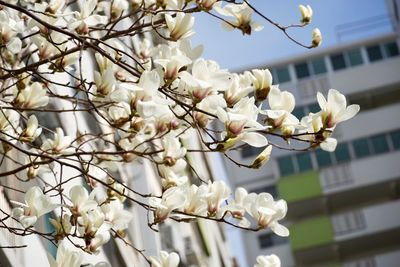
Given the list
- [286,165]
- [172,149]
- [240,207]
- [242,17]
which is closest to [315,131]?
[240,207]

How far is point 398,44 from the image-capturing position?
2225 centimetres

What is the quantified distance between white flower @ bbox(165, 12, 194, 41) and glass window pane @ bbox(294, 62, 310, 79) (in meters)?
20.5

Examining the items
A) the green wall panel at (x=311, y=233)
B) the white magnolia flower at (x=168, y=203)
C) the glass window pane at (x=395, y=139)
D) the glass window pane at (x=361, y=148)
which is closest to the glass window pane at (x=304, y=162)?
the glass window pane at (x=361, y=148)

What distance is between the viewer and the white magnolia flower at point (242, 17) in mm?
2416

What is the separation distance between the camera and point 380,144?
21.4 metres

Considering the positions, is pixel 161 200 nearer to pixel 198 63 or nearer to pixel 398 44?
pixel 198 63

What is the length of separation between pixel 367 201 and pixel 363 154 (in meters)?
1.27

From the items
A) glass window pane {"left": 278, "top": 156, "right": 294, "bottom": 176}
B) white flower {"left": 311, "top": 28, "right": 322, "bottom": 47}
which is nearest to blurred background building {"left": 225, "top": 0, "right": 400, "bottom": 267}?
glass window pane {"left": 278, "top": 156, "right": 294, "bottom": 176}

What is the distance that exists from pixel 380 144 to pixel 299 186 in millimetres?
2536

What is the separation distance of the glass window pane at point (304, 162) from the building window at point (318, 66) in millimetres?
2578

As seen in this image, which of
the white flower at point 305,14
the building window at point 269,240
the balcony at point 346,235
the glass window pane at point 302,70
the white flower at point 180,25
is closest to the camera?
the white flower at point 180,25

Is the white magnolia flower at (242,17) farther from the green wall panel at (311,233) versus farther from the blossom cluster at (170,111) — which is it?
the green wall panel at (311,233)

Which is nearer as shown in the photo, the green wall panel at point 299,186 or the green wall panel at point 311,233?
the green wall panel at point 311,233

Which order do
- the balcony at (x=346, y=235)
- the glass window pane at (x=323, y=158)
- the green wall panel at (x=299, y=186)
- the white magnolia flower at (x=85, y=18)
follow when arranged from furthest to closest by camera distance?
the glass window pane at (x=323, y=158), the green wall panel at (x=299, y=186), the balcony at (x=346, y=235), the white magnolia flower at (x=85, y=18)
